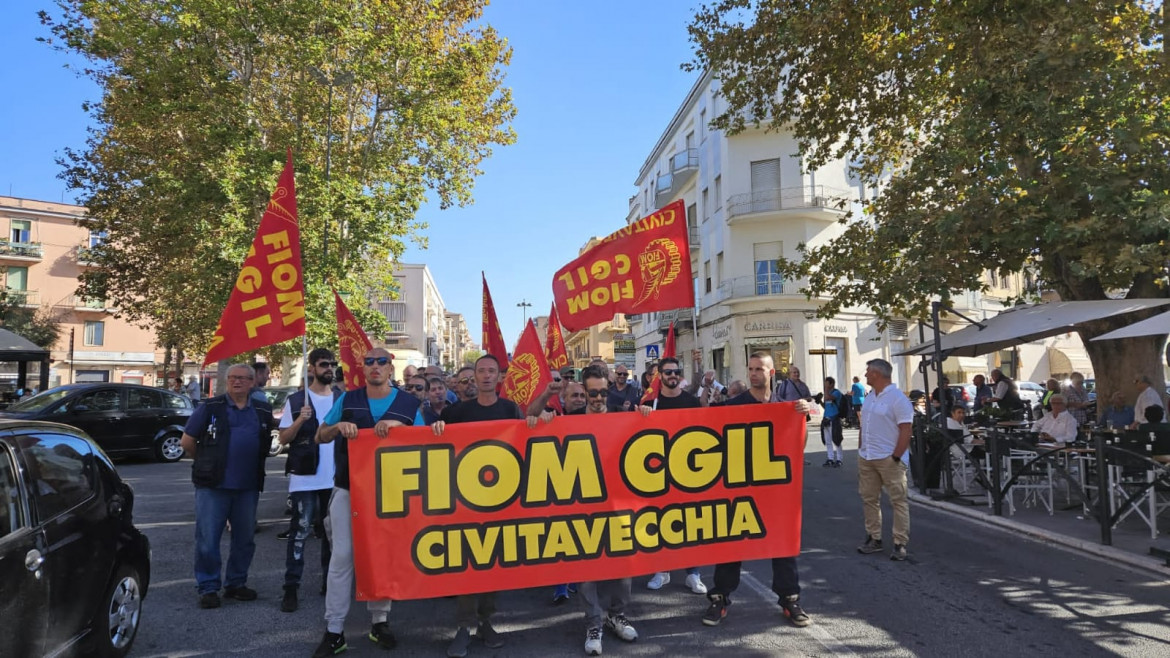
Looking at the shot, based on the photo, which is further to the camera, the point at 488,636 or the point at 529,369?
the point at 529,369

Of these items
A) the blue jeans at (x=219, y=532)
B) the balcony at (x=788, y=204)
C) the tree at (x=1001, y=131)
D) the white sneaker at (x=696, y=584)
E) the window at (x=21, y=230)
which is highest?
the window at (x=21, y=230)

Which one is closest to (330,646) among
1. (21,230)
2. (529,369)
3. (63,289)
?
(529,369)

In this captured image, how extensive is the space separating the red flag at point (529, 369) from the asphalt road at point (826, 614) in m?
1.62

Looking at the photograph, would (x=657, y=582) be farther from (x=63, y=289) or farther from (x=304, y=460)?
(x=63, y=289)

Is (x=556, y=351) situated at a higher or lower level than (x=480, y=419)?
higher

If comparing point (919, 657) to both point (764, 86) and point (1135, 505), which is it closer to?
point (1135, 505)

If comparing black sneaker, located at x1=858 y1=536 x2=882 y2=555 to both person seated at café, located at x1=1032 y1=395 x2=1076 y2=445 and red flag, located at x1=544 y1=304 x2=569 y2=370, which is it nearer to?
red flag, located at x1=544 y1=304 x2=569 y2=370

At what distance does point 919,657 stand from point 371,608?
3.25 meters

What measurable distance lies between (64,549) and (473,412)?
223cm

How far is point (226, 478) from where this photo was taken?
5.08 m

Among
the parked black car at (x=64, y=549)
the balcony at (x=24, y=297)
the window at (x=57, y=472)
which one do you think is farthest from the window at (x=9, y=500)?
the balcony at (x=24, y=297)

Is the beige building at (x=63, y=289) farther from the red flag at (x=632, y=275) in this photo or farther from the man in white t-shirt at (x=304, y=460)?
the man in white t-shirt at (x=304, y=460)

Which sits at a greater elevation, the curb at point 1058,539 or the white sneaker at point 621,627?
the white sneaker at point 621,627

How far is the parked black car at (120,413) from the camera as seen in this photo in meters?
12.7
